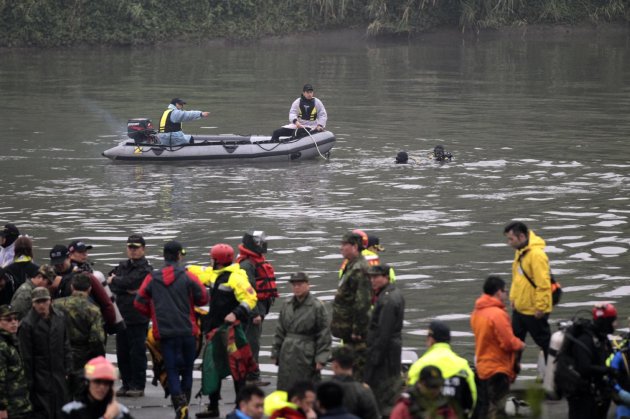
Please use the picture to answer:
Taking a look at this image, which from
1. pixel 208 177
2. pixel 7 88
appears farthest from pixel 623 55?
pixel 208 177

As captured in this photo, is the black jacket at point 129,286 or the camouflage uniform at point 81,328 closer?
the camouflage uniform at point 81,328

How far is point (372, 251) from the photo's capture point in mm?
12172

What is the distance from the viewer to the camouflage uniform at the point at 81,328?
10.7 m

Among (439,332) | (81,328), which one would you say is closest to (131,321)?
(81,328)

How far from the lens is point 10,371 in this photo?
9.64m

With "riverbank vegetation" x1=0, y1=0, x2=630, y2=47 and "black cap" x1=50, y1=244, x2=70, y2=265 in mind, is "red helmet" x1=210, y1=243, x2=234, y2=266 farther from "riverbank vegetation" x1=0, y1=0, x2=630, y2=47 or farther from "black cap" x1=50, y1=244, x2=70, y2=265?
"riverbank vegetation" x1=0, y1=0, x2=630, y2=47

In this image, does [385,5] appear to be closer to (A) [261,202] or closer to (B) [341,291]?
(A) [261,202]

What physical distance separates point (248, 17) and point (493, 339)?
4786cm

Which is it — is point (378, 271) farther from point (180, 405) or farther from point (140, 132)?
point (140, 132)

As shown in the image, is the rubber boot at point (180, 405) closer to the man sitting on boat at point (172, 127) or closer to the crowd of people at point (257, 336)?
the crowd of people at point (257, 336)

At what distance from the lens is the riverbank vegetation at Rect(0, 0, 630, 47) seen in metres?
54.6

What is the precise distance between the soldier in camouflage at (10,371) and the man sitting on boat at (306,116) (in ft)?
60.2

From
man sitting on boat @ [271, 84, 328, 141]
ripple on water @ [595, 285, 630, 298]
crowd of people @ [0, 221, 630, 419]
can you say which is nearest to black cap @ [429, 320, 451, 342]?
crowd of people @ [0, 221, 630, 419]

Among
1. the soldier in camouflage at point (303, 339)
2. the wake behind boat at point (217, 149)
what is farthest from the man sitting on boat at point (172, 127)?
the soldier in camouflage at point (303, 339)
